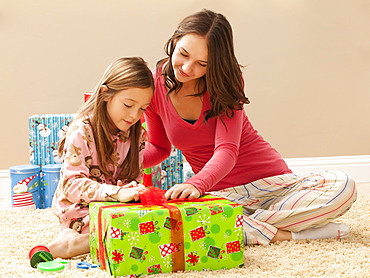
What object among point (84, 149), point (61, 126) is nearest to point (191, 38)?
point (84, 149)

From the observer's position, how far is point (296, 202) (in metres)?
1.58

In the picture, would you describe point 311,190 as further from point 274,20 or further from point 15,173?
point 274,20

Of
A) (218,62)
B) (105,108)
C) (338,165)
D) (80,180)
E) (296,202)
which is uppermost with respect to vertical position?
(218,62)

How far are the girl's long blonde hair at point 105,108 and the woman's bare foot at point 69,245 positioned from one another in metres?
0.19

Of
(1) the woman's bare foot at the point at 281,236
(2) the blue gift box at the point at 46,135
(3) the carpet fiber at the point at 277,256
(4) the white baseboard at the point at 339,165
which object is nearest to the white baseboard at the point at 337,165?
(4) the white baseboard at the point at 339,165

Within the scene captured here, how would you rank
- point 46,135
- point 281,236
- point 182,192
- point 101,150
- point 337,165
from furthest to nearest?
point 337,165
point 46,135
point 281,236
point 101,150
point 182,192

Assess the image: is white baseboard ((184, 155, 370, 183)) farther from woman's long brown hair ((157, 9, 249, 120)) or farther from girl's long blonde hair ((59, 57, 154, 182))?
girl's long blonde hair ((59, 57, 154, 182))

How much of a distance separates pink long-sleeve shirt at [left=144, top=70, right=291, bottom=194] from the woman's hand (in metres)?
0.13

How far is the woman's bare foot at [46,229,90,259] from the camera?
4.49ft

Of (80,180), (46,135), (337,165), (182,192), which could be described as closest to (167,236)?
(182,192)

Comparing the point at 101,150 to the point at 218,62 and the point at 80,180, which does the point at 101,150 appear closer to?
the point at 80,180

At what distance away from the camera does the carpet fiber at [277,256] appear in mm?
1227

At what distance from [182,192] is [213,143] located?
1.23 feet

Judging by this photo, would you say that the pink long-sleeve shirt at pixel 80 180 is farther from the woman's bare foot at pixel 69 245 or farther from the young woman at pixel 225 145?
the young woman at pixel 225 145
